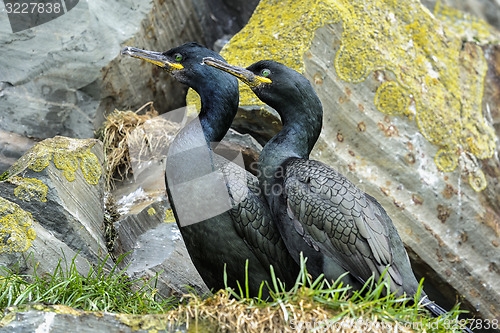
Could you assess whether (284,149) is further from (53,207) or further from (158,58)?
(53,207)

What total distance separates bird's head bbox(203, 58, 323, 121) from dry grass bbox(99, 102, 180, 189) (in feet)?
5.60

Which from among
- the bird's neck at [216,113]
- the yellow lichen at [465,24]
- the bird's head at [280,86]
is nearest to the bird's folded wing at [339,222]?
the bird's head at [280,86]

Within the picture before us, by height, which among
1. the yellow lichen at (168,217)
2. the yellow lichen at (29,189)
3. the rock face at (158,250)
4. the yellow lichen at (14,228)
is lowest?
the rock face at (158,250)

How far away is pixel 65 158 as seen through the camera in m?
5.16

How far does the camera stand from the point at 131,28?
6.64 m

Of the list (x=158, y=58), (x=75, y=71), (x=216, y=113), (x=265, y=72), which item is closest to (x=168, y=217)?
(x=216, y=113)

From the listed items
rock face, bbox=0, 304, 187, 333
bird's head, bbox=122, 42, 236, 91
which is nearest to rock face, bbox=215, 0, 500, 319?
bird's head, bbox=122, 42, 236, 91

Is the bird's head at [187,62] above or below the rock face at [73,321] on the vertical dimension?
above

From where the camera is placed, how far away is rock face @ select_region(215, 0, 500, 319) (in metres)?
6.02

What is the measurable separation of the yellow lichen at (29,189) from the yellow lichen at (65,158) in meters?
0.08

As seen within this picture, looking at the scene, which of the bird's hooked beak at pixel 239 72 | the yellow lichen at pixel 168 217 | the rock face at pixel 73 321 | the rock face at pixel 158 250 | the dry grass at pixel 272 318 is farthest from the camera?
the yellow lichen at pixel 168 217

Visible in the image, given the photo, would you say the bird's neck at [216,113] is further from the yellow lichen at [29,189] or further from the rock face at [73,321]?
the rock face at [73,321]

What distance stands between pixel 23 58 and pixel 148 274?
2399 mm

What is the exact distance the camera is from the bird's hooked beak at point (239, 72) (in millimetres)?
4719
